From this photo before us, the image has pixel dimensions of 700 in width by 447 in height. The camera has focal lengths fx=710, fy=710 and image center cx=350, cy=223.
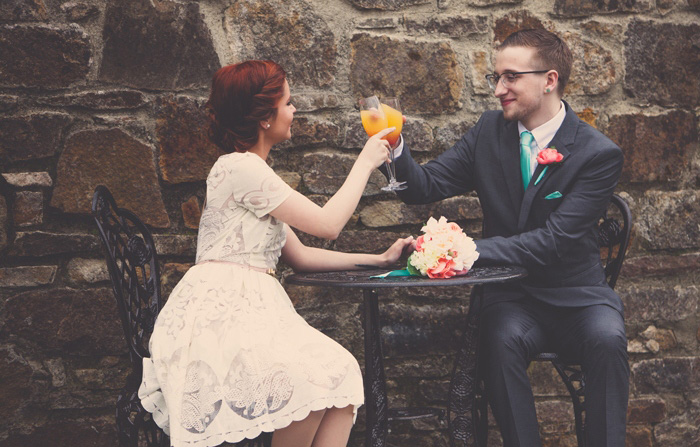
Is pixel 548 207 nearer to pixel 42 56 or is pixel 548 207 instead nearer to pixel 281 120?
pixel 281 120

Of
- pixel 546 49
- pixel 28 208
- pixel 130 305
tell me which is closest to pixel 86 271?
pixel 28 208

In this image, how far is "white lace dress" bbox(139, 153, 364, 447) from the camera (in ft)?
6.61

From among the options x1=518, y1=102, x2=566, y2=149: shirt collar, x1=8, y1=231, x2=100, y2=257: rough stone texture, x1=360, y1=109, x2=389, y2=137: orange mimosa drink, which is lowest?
x1=8, y1=231, x2=100, y2=257: rough stone texture

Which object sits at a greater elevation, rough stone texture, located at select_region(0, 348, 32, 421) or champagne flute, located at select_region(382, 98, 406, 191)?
champagne flute, located at select_region(382, 98, 406, 191)

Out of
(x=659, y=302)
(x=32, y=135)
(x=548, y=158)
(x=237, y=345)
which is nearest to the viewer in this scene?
(x=237, y=345)

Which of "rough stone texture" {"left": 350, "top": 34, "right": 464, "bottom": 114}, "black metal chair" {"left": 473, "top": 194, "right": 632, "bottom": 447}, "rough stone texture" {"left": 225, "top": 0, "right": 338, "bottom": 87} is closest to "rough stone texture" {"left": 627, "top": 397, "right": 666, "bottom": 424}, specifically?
"black metal chair" {"left": 473, "top": 194, "right": 632, "bottom": 447}

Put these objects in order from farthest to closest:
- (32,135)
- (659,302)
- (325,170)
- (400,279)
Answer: (659,302), (325,170), (32,135), (400,279)

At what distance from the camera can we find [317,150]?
10.1 ft

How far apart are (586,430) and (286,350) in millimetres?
1106

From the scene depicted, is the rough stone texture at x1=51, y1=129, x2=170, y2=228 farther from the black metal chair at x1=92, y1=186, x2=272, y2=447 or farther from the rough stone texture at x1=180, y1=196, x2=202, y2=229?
the black metal chair at x1=92, y1=186, x2=272, y2=447

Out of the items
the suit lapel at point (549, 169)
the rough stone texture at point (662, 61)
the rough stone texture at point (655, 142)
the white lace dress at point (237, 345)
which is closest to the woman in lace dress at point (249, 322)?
the white lace dress at point (237, 345)

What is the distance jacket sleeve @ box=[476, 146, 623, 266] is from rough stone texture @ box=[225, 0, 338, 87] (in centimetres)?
108

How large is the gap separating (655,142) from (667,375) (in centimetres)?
109

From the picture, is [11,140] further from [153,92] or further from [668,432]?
[668,432]
